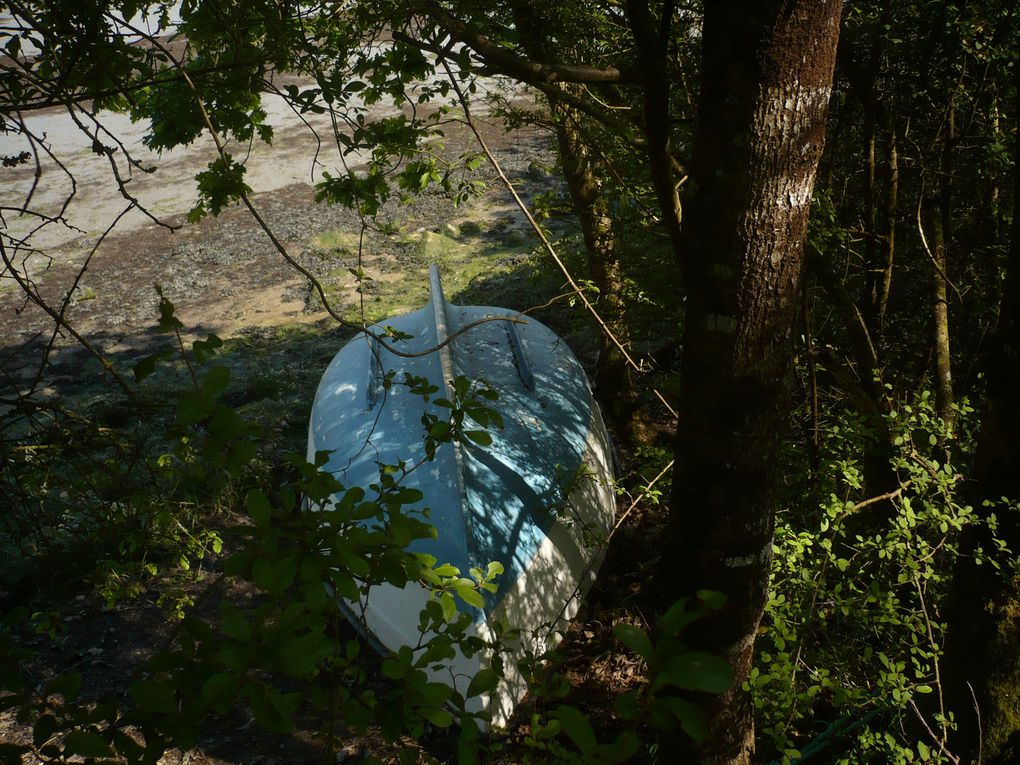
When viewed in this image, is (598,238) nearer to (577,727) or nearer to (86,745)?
(577,727)

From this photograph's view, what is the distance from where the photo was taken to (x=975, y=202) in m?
5.32

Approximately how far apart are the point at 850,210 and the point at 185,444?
5267mm

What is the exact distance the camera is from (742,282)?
2.29m

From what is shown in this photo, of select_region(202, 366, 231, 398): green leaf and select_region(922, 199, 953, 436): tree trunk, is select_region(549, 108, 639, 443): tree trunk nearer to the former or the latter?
select_region(922, 199, 953, 436): tree trunk

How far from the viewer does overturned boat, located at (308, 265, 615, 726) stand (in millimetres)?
4891

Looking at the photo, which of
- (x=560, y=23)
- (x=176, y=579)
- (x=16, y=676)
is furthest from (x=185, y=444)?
(x=176, y=579)

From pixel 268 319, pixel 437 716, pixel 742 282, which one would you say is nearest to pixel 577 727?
pixel 437 716

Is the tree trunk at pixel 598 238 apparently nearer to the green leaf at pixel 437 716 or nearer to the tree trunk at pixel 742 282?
the tree trunk at pixel 742 282

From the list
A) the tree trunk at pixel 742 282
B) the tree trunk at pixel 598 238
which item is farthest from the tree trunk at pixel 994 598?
the tree trunk at pixel 598 238

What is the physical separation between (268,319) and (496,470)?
804cm

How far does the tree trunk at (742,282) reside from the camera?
7.05ft

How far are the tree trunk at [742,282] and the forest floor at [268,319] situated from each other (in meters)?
2.19

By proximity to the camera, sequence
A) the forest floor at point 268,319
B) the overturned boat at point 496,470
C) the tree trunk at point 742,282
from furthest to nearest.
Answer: the forest floor at point 268,319
the overturned boat at point 496,470
the tree trunk at point 742,282

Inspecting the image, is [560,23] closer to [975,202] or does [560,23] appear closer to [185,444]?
[975,202]
